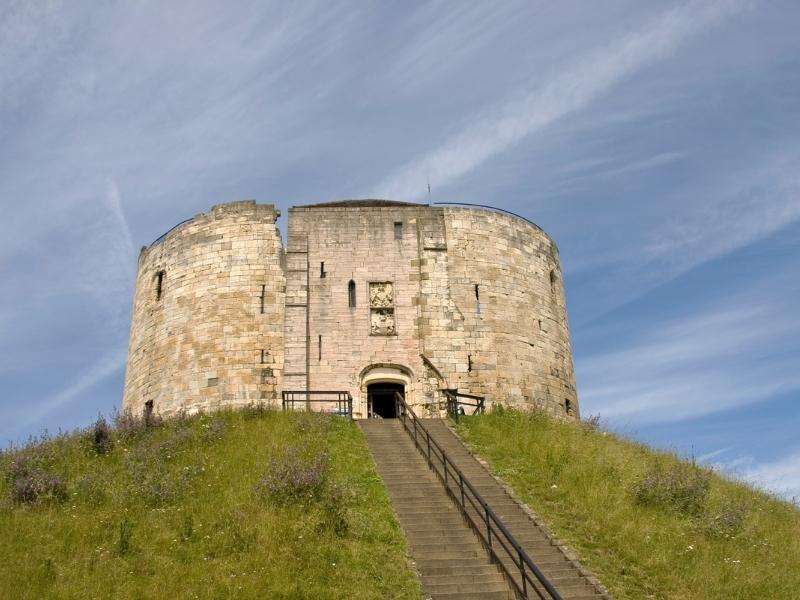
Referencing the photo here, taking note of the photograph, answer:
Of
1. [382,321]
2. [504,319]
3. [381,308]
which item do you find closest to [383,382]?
[382,321]

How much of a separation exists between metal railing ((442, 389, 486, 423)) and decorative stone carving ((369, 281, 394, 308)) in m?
2.99

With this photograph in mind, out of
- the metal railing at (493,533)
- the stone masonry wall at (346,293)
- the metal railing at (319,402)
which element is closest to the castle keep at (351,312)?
the stone masonry wall at (346,293)

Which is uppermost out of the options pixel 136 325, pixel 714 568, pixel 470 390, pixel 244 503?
pixel 136 325

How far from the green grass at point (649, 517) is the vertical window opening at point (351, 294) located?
19.3ft

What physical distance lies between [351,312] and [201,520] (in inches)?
425

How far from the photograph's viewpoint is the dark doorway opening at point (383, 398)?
22.5 meters

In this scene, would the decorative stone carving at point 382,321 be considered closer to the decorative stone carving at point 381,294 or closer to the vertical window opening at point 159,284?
the decorative stone carving at point 381,294

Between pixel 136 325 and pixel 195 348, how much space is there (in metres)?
3.72

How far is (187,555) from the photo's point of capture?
11.3m

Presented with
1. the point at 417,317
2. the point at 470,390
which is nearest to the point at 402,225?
the point at 417,317

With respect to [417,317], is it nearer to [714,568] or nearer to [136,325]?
[136,325]

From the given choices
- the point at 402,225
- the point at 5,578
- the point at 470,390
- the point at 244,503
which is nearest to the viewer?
the point at 5,578

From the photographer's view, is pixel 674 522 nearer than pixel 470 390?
Yes

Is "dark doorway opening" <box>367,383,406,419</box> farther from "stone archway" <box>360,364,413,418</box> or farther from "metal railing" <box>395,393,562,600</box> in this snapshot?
"metal railing" <box>395,393,562,600</box>
